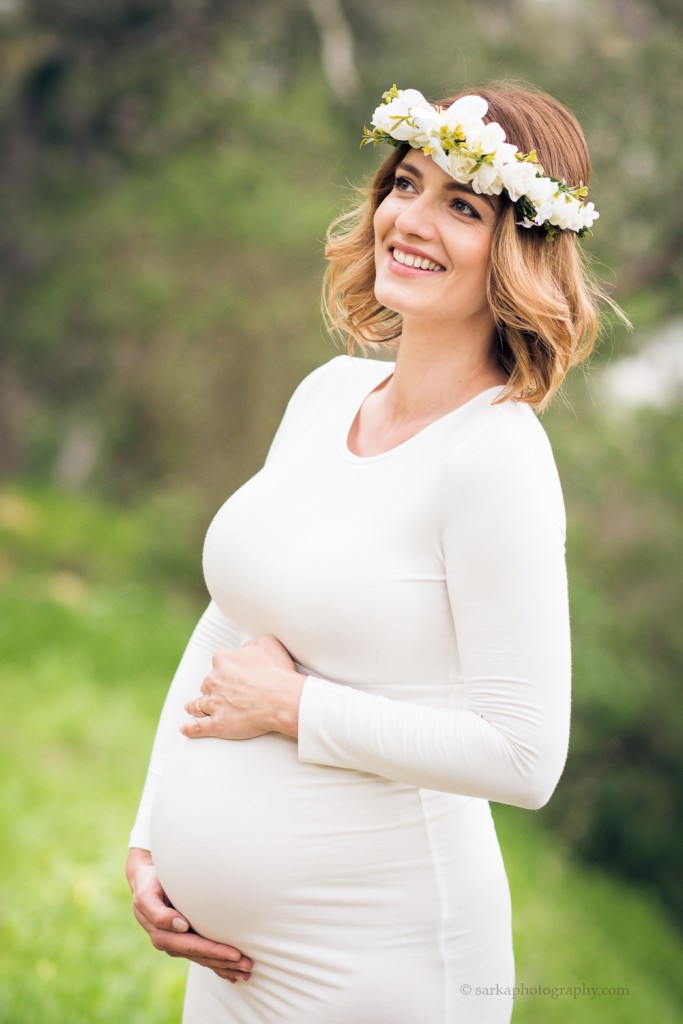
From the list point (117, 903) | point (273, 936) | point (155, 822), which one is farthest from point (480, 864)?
point (117, 903)

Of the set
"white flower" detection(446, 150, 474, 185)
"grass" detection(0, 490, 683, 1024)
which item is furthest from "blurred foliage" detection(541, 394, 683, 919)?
"white flower" detection(446, 150, 474, 185)

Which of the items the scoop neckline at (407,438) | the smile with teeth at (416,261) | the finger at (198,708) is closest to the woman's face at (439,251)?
the smile with teeth at (416,261)

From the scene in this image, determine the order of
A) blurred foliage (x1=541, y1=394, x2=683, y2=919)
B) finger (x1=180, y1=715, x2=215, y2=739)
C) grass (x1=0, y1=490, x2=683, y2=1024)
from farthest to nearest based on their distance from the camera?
blurred foliage (x1=541, y1=394, x2=683, y2=919), grass (x1=0, y1=490, x2=683, y2=1024), finger (x1=180, y1=715, x2=215, y2=739)

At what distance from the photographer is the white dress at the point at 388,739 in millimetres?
1525

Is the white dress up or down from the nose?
down

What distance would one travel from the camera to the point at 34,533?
9.13 metres

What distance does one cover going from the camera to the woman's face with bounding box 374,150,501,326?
170 centimetres

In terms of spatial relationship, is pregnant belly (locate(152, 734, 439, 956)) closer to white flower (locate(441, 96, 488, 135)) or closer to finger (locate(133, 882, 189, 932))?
finger (locate(133, 882, 189, 932))

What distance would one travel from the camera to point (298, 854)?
64.4 inches

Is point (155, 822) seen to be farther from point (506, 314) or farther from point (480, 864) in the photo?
point (506, 314)

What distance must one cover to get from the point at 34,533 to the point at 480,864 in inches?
311

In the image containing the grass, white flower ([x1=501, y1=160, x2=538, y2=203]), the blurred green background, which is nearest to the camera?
white flower ([x1=501, y1=160, x2=538, y2=203])

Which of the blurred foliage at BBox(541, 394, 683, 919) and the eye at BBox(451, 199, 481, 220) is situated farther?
the blurred foliage at BBox(541, 394, 683, 919)

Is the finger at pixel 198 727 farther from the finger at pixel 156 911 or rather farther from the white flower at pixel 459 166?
the white flower at pixel 459 166
